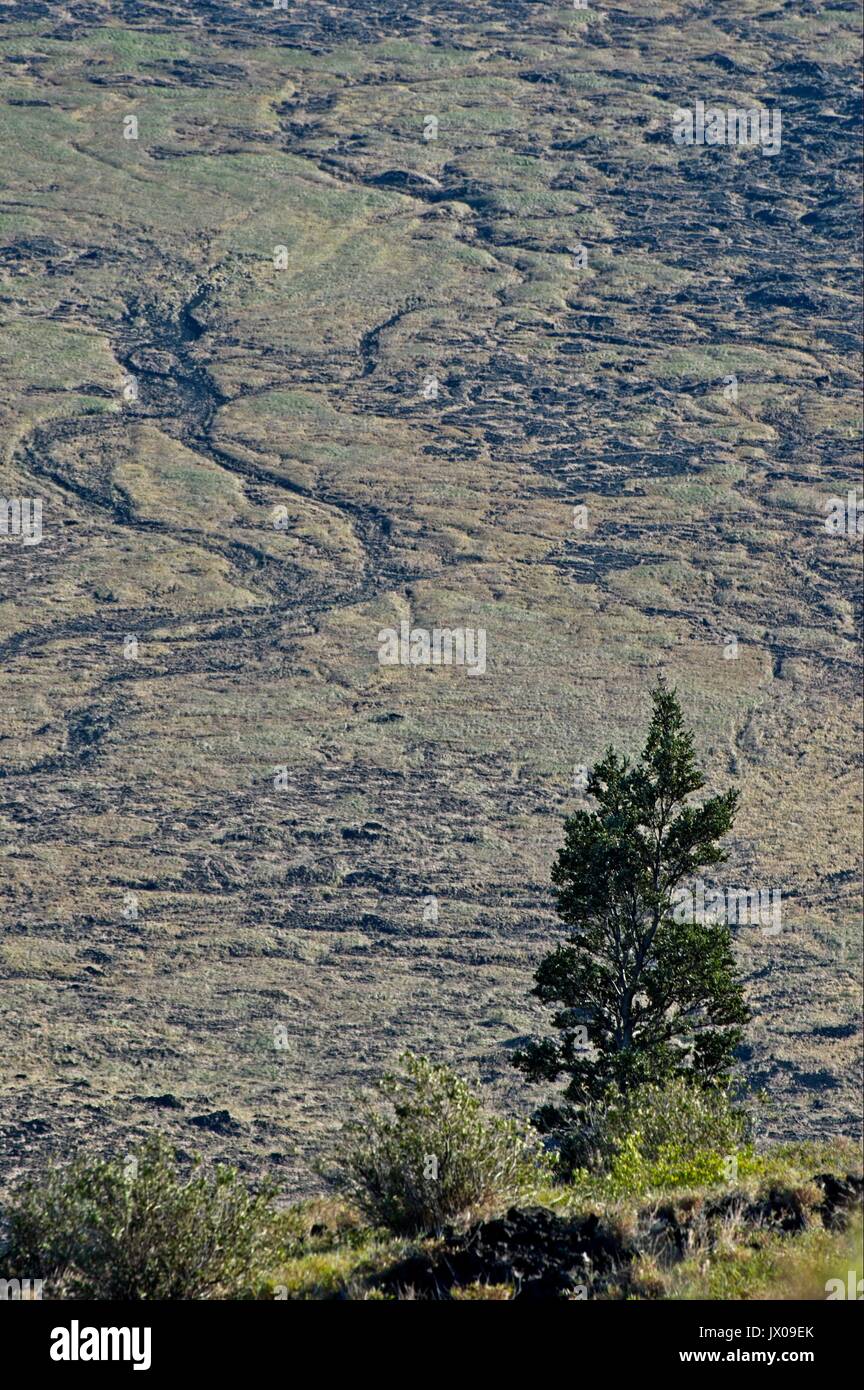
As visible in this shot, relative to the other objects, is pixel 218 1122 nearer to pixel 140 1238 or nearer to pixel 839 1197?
pixel 140 1238

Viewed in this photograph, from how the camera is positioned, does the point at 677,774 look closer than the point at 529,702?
Yes

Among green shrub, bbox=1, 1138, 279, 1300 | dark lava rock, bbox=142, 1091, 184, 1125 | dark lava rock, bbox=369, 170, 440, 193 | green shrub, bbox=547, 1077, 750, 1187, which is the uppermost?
dark lava rock, bbox=369, 170, 440, 193

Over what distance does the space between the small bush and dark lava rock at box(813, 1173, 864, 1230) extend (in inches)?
107

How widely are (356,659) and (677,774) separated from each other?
63.4m

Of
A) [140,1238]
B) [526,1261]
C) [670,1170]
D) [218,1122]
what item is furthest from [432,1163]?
[218,1122]

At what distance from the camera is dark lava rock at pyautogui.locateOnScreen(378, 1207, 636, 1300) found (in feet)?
39.1

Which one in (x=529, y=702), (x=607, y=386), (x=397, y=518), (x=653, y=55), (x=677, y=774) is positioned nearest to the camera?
(x=677, y=774)

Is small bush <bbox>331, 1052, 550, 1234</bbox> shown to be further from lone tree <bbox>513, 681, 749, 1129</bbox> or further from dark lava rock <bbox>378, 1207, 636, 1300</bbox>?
lone tree <bbox>513, 681, 749, 1129</bbox>

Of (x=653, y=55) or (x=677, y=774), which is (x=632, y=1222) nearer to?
(x=677, y=774)

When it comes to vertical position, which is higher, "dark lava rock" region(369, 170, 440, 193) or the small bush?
"dark lava rock" region(369, 170, 440, 193)

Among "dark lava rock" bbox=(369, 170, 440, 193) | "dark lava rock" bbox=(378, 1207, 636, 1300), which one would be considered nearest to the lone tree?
"dark lava rock" bbox=(378, 1207, 636, 1300)

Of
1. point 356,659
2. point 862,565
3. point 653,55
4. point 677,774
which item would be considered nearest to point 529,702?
point 356,659

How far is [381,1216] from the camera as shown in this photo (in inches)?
579

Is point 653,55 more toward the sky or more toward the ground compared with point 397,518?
more toward the sky
